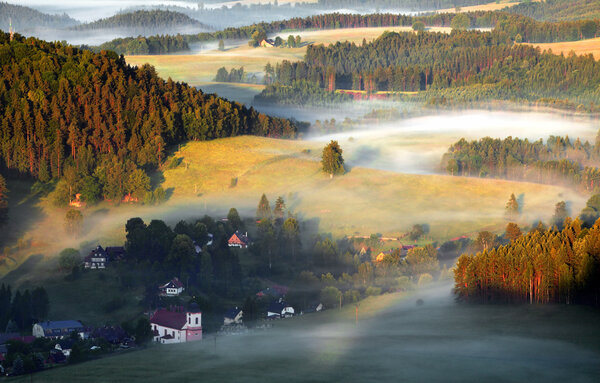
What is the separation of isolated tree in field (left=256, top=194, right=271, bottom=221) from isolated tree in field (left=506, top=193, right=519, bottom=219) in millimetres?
23286

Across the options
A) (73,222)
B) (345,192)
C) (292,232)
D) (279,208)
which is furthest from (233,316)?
(345,192)

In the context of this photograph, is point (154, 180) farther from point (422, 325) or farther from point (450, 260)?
point (422, 325)

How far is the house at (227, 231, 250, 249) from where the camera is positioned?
101m

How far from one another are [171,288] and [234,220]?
16.4 meters

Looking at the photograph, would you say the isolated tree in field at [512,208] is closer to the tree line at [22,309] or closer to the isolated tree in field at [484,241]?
the isolated tree in field at [484,241]

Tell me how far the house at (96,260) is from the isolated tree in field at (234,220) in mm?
13365

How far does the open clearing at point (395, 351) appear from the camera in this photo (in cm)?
6475

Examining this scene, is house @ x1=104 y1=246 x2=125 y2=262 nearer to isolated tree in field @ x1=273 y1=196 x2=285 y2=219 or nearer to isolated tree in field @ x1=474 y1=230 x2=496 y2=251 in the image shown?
isolated tree in field @ x1=273 y1=196 x2=285 y2=219

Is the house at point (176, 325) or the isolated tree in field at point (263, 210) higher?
the isolated tree in field at point (263, 210)

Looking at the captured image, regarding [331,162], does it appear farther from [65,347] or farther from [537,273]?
[65,347]

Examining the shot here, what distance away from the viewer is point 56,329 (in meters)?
79.3

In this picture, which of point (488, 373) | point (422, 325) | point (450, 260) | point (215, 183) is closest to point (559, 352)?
point (488, 373)

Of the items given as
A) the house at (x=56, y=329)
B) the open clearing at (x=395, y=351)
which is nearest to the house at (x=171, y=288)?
the house at (x=56, y=329)

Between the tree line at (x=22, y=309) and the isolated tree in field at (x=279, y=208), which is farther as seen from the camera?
the isolated tree in field at (x=279, y=208)
